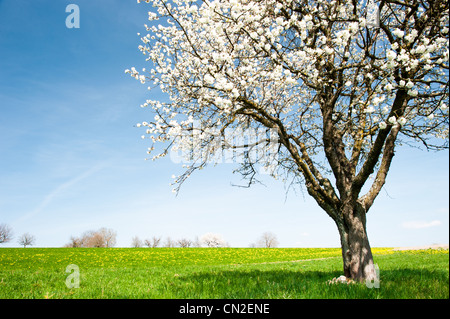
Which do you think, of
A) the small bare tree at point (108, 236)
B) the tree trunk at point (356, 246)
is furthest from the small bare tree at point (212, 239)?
the tree trunk at point (356, 246)

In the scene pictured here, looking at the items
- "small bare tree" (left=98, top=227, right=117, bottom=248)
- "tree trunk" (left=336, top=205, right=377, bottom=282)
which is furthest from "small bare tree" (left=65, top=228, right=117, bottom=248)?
"tree trunk" (left=336, top=205, right=377, bottom=282)

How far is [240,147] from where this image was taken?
962 centimetres

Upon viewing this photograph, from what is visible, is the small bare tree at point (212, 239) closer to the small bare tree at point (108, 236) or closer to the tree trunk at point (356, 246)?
the small bare tree at point (108, 236)

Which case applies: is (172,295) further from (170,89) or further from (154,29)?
(154,29)

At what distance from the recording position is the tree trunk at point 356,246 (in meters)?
8.22

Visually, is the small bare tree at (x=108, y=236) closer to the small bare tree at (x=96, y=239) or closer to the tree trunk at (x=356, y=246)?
the small bare tree at (x=96, y=239)

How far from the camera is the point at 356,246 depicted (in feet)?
27.5

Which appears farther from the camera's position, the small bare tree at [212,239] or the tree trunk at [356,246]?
the small bare tree at [212,239]

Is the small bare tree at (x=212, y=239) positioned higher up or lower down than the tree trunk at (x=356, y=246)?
lower down

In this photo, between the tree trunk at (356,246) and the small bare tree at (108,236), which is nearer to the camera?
the tree trunk at (356,246)
